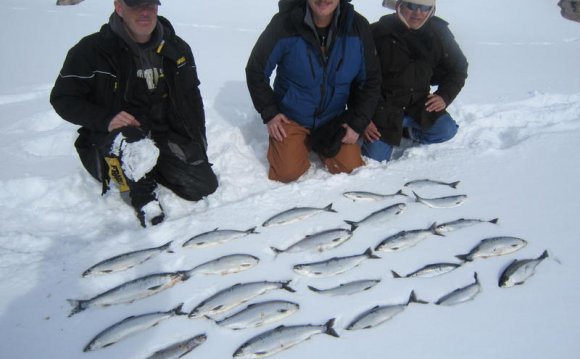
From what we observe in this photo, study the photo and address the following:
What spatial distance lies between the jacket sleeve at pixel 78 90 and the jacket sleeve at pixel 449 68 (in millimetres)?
3018

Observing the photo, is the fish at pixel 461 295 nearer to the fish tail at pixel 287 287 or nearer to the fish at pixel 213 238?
the fish tail at pixel 287 287

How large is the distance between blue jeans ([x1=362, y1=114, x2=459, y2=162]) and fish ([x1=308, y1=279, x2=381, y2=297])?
1.74 meters

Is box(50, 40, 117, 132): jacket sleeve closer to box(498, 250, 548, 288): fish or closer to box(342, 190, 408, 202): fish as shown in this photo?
box(342, 190, 408, 202): fish

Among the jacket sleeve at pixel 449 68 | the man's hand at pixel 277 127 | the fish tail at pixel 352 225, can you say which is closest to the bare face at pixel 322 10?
the man's hand at pixel 277 127

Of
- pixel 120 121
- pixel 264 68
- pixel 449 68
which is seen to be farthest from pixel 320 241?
pixel 449 68

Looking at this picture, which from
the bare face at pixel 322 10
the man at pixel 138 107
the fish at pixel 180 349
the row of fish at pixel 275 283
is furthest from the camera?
the bare face at pixel 322 10

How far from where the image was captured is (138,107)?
138 inches

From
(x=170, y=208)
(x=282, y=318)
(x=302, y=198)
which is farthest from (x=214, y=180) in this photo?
(x=282, y=318)

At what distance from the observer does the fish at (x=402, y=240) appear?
2953mm

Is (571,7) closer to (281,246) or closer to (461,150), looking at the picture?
(461,150)

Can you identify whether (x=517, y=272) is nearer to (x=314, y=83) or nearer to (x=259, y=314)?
(x=259, y=314)

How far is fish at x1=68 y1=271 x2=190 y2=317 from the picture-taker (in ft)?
8.40

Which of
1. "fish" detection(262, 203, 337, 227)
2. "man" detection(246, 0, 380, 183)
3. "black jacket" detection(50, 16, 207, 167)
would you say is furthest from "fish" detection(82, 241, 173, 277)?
"man" detection(246, 0, 380, 183)

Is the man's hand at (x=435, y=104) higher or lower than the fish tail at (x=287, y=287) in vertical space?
higher
